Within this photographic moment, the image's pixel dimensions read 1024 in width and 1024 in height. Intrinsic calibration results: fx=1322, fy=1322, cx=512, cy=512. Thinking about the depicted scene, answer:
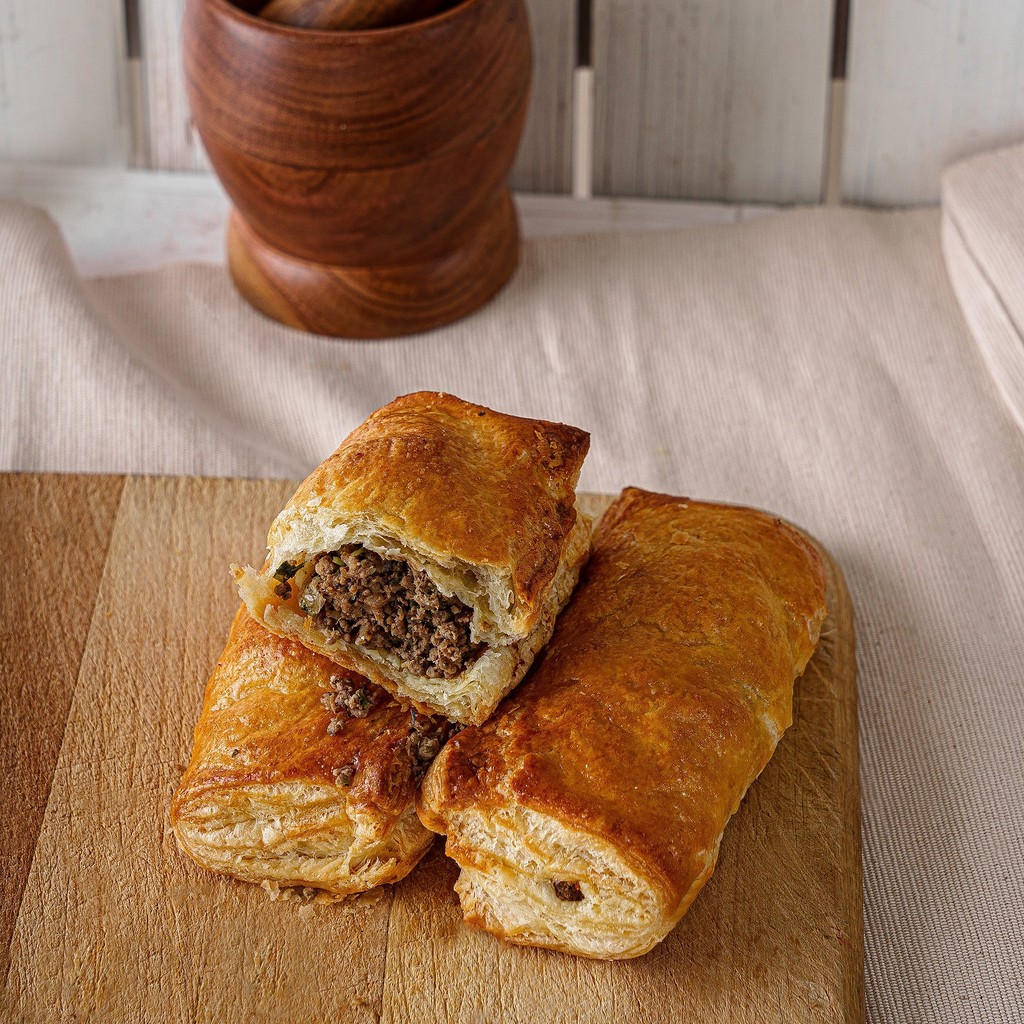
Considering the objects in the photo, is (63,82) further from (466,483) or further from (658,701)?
(658,701)

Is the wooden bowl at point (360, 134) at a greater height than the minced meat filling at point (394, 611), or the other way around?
the wooden bowl at point (360, 134)

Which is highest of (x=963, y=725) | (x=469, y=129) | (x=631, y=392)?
(x=469, y=129)

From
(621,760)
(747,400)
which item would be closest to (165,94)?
(747,400)

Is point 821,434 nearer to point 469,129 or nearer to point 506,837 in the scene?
point 469,129

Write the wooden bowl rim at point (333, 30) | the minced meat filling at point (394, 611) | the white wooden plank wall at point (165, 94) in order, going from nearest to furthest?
the minced meat filling at point (394, 611)
the wooden bowl rim at point (333, 30)
the white wooden plank wall at point (165, 94)

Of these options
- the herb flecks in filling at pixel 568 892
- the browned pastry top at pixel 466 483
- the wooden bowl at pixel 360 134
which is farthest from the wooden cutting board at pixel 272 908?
the wooden bowl at pixel 360 134

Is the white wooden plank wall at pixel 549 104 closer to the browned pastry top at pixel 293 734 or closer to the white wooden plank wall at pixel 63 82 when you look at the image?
the white wooden plank wall at pixel 63 82

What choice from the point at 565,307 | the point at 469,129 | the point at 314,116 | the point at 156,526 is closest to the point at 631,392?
the point at 565,307
